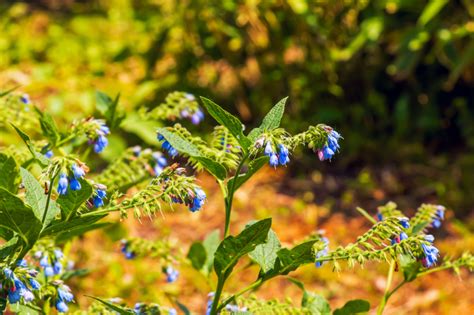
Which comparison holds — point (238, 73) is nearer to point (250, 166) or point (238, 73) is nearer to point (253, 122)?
point (253, 122)

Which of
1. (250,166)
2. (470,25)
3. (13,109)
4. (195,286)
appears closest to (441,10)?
(470,25)

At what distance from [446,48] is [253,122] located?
140 centimetres

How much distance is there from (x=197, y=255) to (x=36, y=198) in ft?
2.12

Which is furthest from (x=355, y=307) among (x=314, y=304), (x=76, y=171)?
(x=76, y=171)

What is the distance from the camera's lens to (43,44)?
681cm

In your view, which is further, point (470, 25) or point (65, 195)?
point (470, 25)

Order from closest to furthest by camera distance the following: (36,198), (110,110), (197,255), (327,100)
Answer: (36,198) < (197,255) < (110,110) < (327,100)

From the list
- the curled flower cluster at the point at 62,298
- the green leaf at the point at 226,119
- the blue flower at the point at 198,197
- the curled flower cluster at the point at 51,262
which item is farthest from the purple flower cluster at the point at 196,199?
the curled flower cluster at the point at 51,262

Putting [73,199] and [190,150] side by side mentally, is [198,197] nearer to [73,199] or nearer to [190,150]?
[190,150]

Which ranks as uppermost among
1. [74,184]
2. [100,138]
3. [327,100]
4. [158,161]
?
[327,100]

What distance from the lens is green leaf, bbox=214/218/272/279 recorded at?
61.0 inches

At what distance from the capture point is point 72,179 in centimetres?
145

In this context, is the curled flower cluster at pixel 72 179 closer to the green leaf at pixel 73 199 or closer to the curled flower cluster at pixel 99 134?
the green leaf at pixel 73 199

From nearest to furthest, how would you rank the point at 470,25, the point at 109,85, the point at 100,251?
the point at 100,251 < the point at 470,25 < the point at 109,85
